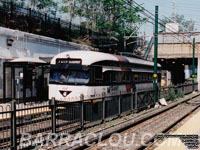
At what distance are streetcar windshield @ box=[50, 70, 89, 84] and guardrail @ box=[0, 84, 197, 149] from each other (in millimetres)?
1418

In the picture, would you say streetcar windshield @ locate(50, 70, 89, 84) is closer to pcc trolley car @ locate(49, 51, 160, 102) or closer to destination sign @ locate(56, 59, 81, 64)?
pcc trolley car @ locate(49, 51, 160, 102)

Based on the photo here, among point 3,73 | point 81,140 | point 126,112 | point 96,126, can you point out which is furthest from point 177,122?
point 3,73

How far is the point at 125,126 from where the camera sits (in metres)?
12.2

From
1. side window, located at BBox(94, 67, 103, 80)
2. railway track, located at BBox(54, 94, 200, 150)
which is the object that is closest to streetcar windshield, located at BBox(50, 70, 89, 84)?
side window, located at BBox(94, 67, 103, 80)

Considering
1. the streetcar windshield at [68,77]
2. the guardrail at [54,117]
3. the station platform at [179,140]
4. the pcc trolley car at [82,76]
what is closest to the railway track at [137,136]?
the station platform at [179,140]

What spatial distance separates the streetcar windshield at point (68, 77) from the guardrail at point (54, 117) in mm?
1418

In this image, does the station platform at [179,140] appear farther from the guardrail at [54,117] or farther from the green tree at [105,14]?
the green tree at [105,14]

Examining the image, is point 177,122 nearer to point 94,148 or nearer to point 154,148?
point 154,148

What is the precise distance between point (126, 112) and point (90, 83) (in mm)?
3138

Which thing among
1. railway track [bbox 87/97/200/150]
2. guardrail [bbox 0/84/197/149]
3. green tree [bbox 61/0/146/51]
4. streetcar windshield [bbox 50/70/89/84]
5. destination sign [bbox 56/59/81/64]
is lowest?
railway track [bbox 87/97/200/150]

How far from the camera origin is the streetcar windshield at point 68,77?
13.7 m

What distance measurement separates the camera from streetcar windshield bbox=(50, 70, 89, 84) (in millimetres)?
13658

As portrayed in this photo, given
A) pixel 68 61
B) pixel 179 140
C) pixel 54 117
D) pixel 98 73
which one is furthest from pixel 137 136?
pixel 68 61

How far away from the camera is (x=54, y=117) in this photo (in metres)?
9.58
